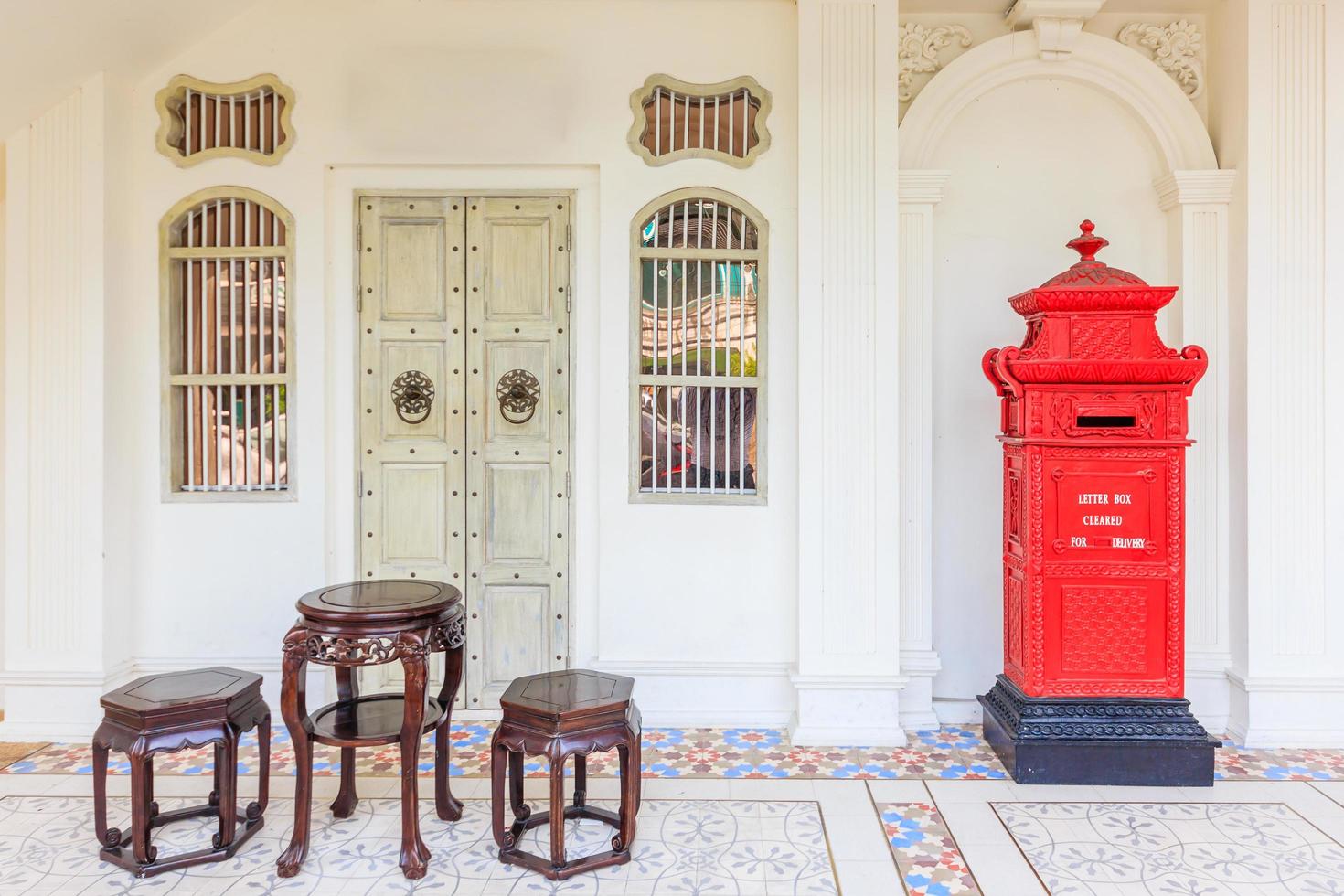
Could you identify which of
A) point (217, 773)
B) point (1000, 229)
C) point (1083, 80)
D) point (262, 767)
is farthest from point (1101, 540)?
point (217, 773)

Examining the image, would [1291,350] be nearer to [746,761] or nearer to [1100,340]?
[1100,340]

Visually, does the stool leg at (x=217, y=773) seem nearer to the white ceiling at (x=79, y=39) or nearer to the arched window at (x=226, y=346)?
the arched window at (x=226, y=346)

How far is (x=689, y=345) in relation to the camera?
147 inches

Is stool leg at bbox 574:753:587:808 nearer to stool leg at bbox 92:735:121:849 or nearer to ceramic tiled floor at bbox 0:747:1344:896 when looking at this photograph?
ceramic tiled floor at bbox 0:747:1344:896

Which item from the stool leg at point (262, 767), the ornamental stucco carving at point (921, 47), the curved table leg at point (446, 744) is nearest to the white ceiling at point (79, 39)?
the stool leg at point (262, 767)

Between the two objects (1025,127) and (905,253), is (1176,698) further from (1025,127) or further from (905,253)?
(1025,127)

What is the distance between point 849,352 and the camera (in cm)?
353

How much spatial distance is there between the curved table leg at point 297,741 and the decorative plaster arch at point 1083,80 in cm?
326

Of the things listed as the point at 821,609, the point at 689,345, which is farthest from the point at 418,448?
the point at 821,609

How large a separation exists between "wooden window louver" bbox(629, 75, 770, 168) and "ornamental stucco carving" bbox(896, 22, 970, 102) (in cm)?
68

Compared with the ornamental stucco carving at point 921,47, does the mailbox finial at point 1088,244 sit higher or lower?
lower

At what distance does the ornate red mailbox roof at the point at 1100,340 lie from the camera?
308 centimetres

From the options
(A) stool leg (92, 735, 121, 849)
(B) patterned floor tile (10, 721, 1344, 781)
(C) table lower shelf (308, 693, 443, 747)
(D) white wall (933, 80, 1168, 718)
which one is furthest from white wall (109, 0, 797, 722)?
(A) stool leg (92, 735, 121, 849)

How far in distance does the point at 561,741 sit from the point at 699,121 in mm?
2801
